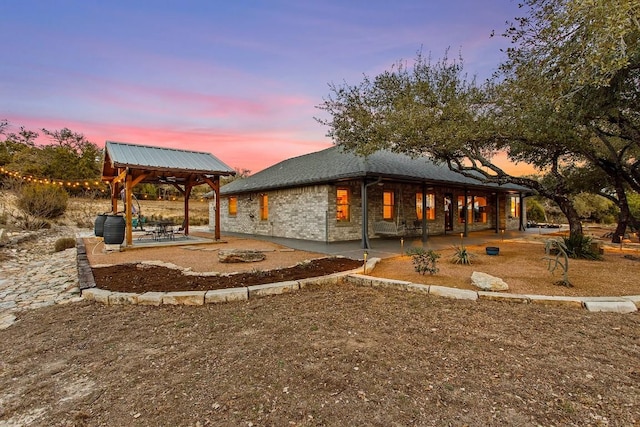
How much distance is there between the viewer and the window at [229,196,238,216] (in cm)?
1677

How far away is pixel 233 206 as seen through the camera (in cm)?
1708

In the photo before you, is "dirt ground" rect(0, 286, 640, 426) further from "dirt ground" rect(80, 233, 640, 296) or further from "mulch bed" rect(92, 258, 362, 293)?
"dirt ground" rect(80, 233, 640, 296)

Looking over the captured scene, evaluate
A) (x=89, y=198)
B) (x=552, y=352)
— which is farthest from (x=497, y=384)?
(x=89, y=198)

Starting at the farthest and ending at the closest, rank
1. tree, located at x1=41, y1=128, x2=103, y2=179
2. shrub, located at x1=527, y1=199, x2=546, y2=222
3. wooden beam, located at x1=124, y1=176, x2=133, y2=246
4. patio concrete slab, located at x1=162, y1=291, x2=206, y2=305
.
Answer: tree, located at x1=41, y1=128, x2=103, y2=179 < shrub, located at x1=527, y1=199, x2=546, y2=222 < wooden beam, located at x1=124, y1=176, x2=133, y2=246 < patio concrete slab, located at x1=162, y1=291, x2=206, y2=305

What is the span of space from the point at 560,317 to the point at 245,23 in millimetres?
10373

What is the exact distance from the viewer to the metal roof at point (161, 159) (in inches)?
382

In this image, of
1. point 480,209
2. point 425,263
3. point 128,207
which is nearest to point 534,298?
point 425,263

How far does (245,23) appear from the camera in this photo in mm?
9164

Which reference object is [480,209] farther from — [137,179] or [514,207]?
[137,179]

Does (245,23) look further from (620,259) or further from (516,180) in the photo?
(620,259)

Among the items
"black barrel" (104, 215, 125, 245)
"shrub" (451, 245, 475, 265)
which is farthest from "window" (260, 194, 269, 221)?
"shrub" (451, 245, 475, 265)

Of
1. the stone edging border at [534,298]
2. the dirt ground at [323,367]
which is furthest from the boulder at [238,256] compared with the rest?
the stone edging border at [534,298]

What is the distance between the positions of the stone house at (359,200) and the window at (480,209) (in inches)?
2.2

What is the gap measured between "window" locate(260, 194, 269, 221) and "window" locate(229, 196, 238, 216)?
2856 mm
